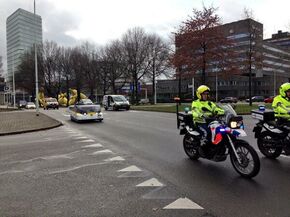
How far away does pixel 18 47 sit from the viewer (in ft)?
188

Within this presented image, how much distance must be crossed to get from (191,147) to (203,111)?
115cm

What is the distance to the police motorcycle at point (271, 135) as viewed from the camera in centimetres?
800

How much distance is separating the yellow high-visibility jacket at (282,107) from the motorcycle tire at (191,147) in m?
1.86

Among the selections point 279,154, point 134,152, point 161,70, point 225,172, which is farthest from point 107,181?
point 161,70

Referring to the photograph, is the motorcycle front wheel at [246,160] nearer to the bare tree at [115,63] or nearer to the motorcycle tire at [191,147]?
the motorcycle tire at [191,147]

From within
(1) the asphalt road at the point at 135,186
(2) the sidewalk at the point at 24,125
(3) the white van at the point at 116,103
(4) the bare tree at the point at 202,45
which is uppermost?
(4) the bare tree at the point at 202,45

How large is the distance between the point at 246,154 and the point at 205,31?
26.8 metres

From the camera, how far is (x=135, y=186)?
633cm

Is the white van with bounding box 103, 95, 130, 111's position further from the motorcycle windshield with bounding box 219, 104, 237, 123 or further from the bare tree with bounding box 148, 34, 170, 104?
the motorcycle windshield with bounding box 219, 104, 237, 123

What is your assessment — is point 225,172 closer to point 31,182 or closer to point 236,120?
point 236,120

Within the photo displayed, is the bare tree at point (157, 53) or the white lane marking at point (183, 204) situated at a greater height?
the bare tree at point (157, 53)

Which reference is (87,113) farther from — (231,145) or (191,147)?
(231,145)

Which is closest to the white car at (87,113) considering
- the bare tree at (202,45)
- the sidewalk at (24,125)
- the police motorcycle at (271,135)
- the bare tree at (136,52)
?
the sidewalk at (24,125)

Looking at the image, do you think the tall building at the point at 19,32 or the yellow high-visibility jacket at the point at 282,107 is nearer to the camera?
the yellow high-visibility jacket at the point at 282,107
